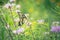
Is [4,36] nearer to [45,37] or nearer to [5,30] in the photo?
[5,30]

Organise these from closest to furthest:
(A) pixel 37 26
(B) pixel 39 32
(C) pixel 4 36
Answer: (C) pixel 4 36 < (B) pixel 39 32 < (A) pixel 37 26

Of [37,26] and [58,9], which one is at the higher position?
[58,9]

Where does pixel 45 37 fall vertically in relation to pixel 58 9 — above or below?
below

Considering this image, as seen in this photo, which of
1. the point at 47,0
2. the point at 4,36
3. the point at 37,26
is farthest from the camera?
the point at 47,0

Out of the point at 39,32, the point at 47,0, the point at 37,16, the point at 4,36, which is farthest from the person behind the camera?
the point at 47,0

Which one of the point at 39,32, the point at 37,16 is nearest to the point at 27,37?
the point at 39,32

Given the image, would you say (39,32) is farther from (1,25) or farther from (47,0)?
(47,0)

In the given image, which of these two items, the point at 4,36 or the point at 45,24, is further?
the point at 45,24

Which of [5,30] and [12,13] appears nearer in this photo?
[5,30]

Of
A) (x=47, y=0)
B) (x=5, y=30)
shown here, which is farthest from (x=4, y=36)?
(x=47, y=0)
